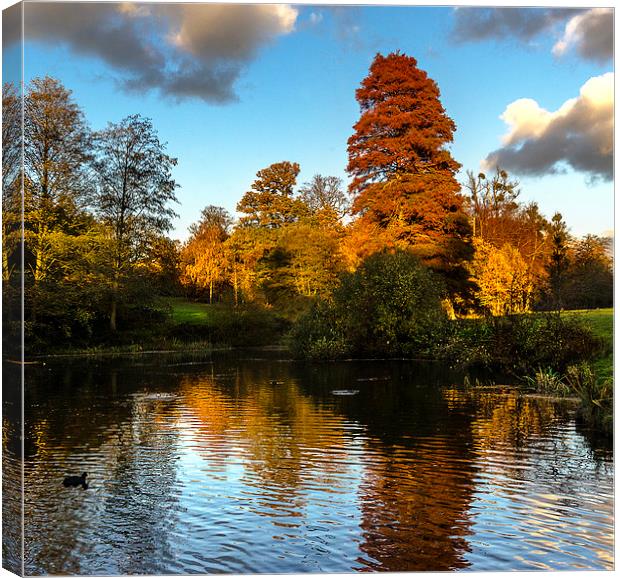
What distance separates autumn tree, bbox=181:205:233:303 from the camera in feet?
71.6

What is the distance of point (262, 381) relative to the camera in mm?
13789

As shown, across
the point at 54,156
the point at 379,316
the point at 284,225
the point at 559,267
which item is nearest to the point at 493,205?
the point at 379,316

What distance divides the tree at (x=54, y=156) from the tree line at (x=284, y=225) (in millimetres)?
60

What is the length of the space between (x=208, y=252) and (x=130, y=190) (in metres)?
3.62

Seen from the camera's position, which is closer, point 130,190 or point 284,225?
point 284,225

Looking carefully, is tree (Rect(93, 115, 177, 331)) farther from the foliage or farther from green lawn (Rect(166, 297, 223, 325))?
the foliage

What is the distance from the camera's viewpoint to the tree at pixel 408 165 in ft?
53.7

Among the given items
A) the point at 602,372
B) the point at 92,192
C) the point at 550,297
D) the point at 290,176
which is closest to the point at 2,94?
the point at 602,372

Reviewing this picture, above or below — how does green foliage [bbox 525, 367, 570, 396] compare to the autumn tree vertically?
below

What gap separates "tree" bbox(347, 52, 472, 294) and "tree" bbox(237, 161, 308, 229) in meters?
3.51

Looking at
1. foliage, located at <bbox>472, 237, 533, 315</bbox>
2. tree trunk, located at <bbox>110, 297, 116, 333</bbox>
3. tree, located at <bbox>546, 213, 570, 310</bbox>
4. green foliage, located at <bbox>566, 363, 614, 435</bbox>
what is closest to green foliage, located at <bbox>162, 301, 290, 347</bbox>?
tree trunk, located at <bbox>110, 297, 116, 333</bbox>

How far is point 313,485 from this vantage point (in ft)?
19.4

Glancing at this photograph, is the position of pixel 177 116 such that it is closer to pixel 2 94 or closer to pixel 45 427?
pixel 45 427

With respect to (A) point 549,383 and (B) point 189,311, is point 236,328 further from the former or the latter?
(A) point 549,383
